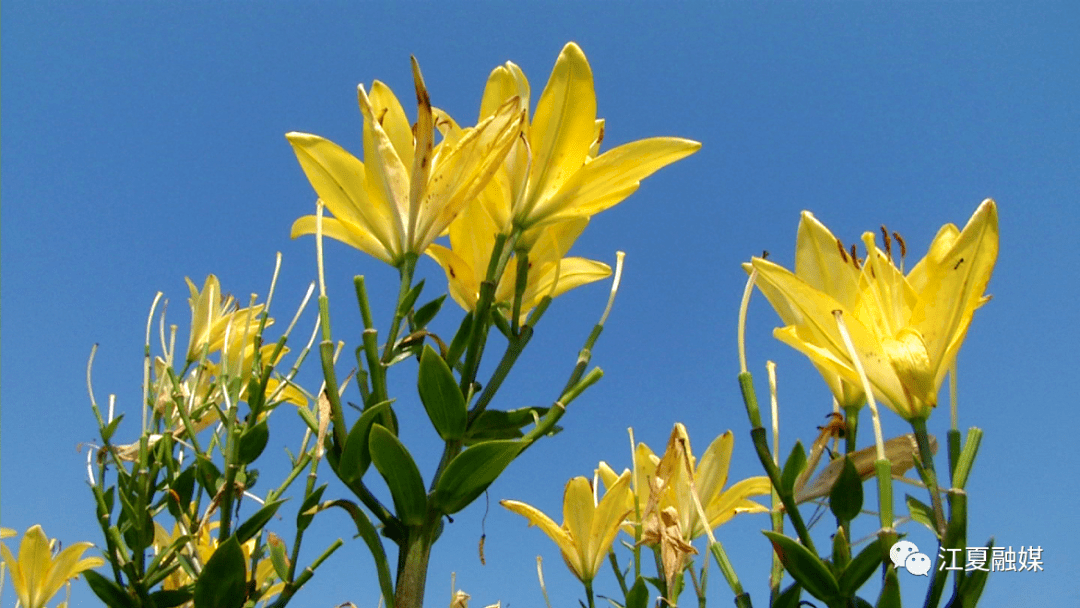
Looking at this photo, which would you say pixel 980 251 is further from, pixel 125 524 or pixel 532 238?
pixel 125 524

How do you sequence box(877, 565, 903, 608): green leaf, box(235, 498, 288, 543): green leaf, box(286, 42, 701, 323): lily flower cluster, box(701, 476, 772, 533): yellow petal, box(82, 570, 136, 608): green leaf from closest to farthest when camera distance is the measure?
box(877, 565, 903, 608): green leaf, box(286, 42, 701, 323): lily flower cluster, box(235, 498, 288, 543): green leaf, box(82, 570, 136, 608): green leaf, box(701, 476, 772, 533): yellow petal

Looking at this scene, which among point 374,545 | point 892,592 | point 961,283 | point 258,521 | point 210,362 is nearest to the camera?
point 892,592

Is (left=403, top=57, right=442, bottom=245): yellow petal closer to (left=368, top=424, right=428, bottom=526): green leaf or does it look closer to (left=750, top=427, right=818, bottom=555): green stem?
(left=368, top=424, right=428, bottom=526): green leaf

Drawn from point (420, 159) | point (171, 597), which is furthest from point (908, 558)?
point (171, 597)

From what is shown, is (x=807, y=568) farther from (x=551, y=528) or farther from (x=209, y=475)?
(x=209, y=475)

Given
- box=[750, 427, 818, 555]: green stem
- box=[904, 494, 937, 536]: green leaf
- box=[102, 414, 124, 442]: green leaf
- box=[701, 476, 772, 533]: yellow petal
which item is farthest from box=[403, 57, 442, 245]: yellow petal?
box=[102, 414, 124, 442]: green leaf

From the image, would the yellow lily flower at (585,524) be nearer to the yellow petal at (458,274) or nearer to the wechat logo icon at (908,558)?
the yellow petal at (458,274)
